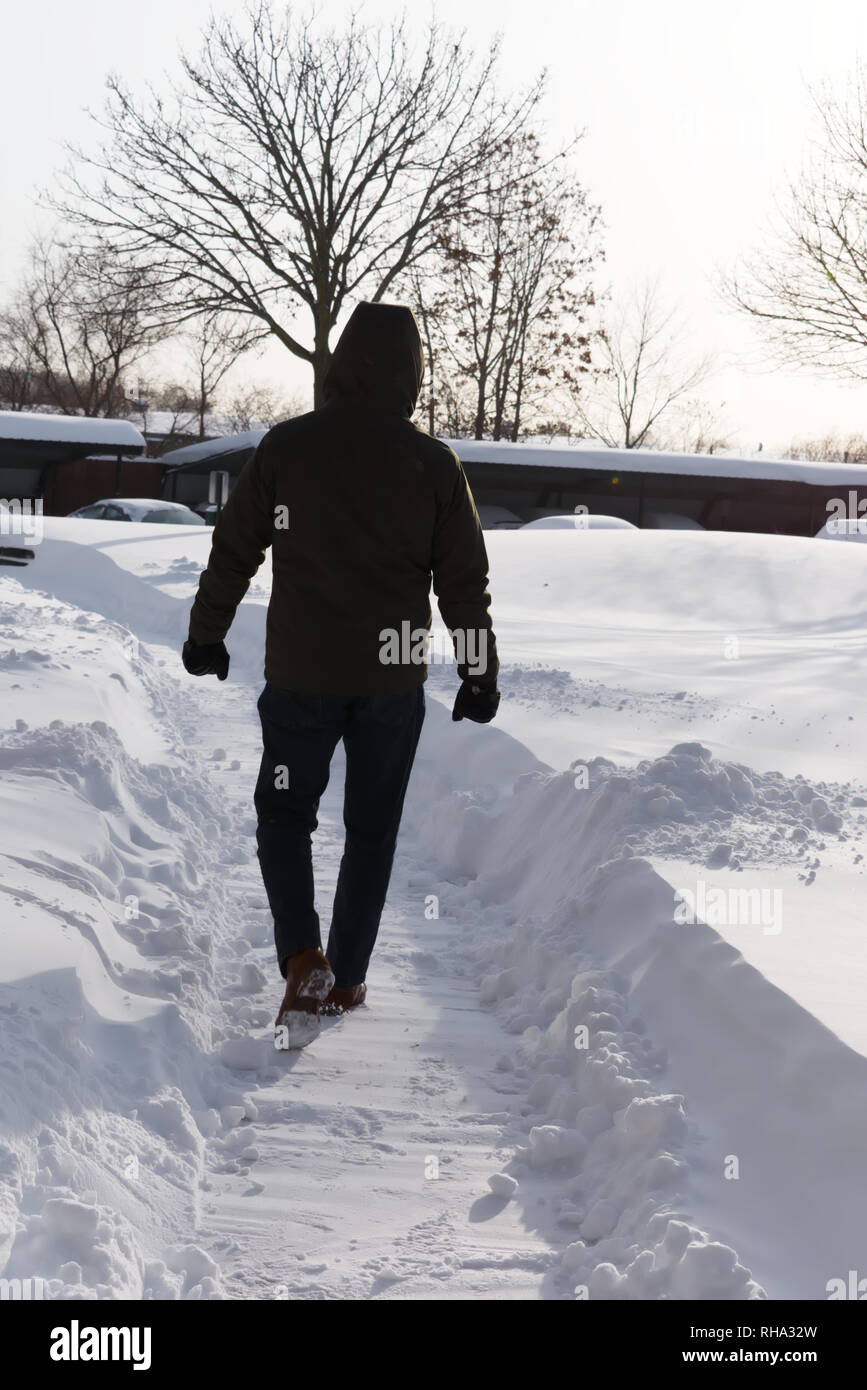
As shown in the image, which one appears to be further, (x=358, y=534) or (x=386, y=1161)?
(x=358, y=534)

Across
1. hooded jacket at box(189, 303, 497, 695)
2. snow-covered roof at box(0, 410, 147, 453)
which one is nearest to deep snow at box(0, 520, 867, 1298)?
hooded jacket at box(189, 303, 497, 695)

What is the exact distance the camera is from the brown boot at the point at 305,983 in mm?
3383

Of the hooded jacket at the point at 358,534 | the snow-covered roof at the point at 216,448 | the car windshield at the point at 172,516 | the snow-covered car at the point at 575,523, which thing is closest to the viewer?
the hooded jacket at the point at 358,534

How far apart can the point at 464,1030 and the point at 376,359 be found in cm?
198

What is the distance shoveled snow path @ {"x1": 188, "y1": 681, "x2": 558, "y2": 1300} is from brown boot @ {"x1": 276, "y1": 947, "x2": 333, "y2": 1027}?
0.14m

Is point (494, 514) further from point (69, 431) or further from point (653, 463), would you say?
point (69, 431)

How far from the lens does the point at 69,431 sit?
29000 mm

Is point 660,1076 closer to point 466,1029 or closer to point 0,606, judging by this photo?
point 466,1029

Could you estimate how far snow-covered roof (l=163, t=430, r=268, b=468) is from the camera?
104 feet

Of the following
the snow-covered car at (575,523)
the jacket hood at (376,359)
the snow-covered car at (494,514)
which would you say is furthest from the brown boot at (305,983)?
the snow-covered car at (494,514)

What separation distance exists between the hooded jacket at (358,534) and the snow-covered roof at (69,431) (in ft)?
89.5

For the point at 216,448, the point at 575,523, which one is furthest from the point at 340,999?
the point at 216,448

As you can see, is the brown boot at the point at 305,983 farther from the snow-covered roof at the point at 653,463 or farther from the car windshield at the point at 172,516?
the snow-covered roof at the point at 653,463

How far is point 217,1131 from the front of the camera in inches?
117
